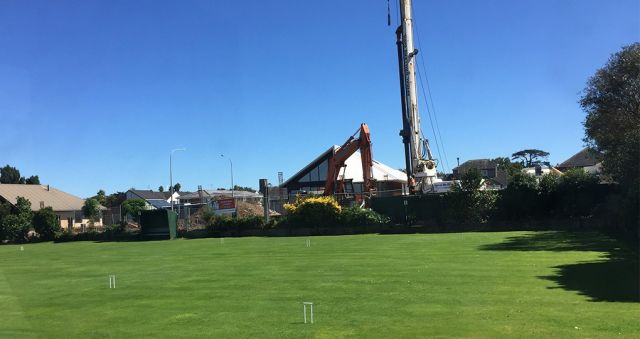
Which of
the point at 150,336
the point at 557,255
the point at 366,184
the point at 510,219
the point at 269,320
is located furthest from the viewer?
the point at 366,184

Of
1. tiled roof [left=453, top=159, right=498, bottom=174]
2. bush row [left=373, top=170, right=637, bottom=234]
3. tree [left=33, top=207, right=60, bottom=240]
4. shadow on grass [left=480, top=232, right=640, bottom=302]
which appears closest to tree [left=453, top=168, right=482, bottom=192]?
bush row [left=373, top=170, right=637, bottom=234]

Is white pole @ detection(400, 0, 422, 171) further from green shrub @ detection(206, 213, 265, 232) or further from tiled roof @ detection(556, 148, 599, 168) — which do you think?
tiled roof @ detection(556, 148, 599, 168)

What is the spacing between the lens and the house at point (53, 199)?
66.7 m

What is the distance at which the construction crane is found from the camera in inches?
1531

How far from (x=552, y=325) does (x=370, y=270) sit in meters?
7.30

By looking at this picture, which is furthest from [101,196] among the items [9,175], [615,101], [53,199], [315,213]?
[615,101]

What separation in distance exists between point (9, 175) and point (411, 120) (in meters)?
107

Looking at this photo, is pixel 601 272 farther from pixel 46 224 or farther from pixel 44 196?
pixel 44 196

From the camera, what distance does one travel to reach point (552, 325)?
26.2 feet

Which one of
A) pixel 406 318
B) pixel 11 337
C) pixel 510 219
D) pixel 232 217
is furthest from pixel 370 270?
pixel 232 217

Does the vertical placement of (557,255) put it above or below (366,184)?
below

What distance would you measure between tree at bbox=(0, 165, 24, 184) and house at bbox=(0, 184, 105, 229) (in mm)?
47617

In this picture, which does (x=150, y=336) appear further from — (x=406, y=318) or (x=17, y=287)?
(x=17, y=287)

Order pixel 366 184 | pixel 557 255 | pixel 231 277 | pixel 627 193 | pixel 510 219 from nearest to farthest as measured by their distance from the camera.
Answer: pixel 231 277 < pixel 557 255 < pixel 627 193 < pixel 510 219 < pixel 366 184
